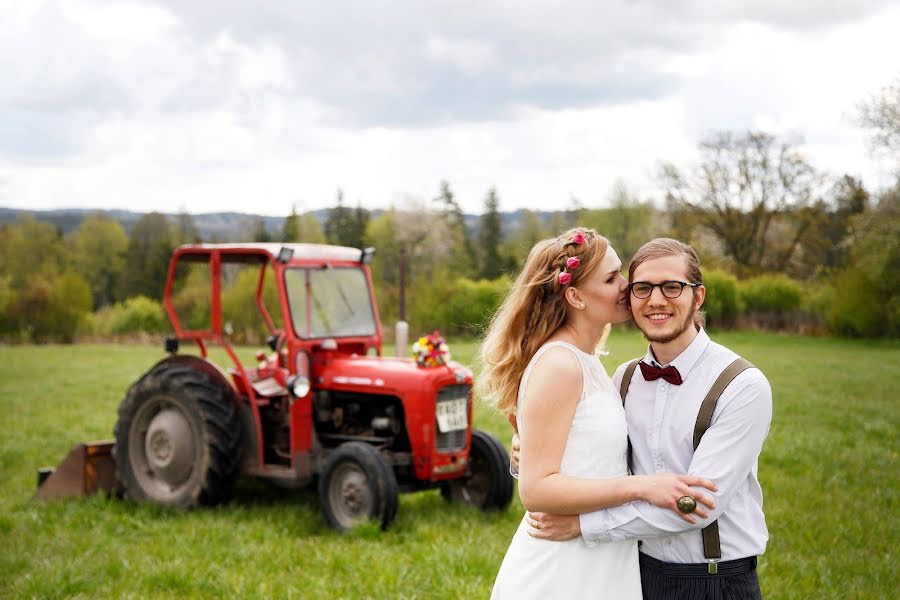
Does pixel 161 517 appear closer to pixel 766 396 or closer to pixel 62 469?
pixel 62 469

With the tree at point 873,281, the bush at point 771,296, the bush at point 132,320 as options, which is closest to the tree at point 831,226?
the bush at point 771,296

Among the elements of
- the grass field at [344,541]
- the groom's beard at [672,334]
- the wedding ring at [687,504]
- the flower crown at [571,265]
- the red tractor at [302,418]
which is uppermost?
the flower crown at [571,265]

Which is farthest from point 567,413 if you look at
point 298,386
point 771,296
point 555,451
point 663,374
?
point 771,296

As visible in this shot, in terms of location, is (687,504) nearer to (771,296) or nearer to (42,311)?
(771,296)

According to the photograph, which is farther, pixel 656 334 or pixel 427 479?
pixel 427 479

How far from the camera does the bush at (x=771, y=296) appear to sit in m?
29.6

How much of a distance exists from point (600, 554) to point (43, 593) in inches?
149

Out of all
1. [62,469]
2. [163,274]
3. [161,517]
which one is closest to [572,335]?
[161,517]

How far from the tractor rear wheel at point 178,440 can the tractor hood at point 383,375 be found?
742 millimetres

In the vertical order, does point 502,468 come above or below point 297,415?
below

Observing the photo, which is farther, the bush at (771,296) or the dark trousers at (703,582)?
the bush at (771,296)

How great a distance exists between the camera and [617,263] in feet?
9.11

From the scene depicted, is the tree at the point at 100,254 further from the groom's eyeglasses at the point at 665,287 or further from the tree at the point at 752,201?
the groom's eyeglasses at the point at 665,287

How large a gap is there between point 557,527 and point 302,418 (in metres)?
4.31
